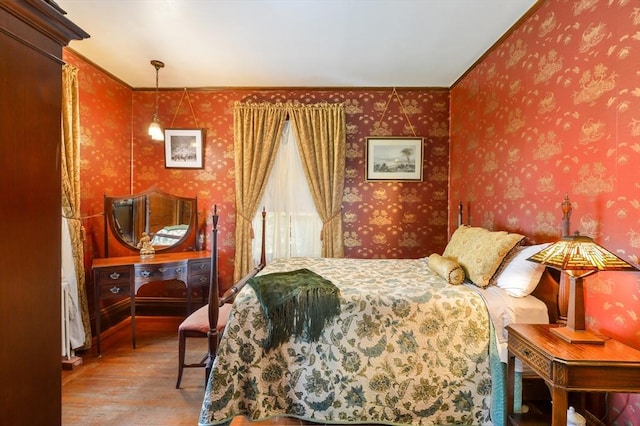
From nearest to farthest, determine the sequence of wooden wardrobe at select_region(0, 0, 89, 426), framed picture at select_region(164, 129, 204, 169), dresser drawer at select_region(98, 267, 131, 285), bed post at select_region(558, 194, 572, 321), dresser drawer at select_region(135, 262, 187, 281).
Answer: wooden wardrobe at select_region(0, 0, 89, 426), bed post at select_region(558, 194, 572, 321), dresser drawer at select_region(98, 267, 131, 285), dresser drawer at select_region(135, 262, 187, 281), framed picture at select_region(164, 129, 204, 169)

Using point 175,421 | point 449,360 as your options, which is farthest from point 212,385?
point 449,360

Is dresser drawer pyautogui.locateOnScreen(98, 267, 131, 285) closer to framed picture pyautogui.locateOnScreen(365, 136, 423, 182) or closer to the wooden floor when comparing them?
the wooden floor

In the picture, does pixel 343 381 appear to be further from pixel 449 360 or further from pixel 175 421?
pixel 175 421

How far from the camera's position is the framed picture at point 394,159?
3.68 meters

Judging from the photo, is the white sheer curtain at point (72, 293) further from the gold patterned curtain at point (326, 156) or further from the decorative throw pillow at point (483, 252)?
the decorative throw pillow at point (483, 252)

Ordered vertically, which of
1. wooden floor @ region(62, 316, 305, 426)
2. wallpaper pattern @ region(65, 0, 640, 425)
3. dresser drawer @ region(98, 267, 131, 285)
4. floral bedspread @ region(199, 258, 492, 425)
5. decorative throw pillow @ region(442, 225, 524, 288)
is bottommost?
wooden floor @ region(62, 316, 305, 426)

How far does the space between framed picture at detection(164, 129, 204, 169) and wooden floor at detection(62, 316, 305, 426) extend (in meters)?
1.97

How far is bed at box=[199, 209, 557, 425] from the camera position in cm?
176

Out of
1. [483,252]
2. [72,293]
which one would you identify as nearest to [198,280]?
[72,293]

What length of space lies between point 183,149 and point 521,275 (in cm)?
363

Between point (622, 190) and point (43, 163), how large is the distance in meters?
2.30

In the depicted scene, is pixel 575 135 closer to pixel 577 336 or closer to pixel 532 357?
pixel 577 336

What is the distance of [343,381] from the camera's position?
1.81m

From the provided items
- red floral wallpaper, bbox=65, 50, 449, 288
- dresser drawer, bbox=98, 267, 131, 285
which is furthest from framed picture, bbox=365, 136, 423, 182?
dresser drawer, bbox=98, 267, 131, 285
